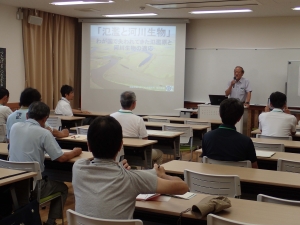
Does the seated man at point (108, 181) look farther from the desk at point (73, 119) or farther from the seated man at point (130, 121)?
the desk at point (73, 119)

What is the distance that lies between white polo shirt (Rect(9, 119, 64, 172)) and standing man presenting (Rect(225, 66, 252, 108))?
5.84 metres

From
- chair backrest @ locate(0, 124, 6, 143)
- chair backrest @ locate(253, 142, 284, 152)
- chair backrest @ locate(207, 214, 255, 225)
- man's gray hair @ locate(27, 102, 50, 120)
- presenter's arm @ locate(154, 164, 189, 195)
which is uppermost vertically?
man's gray hair @ locate(27, 102, 50, 120)

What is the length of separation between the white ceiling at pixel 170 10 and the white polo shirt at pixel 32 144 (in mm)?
4502

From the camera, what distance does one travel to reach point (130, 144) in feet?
15.4

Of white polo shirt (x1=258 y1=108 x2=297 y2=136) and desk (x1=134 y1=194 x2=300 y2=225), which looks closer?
desk (x1=134 y1=194 x2=300 y2=225)

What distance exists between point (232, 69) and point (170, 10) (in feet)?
6.66

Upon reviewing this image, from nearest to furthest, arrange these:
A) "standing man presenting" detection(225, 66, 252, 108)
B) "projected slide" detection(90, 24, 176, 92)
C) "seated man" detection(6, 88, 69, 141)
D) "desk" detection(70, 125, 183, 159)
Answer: "seated man" detection(6, 88, 69, 141) < "desk" detection(70, 125, 183, 159) < "standing man presenting" detection(225, 66, 252, 108) < "projected slide" detection(90, 24, 176, 92)

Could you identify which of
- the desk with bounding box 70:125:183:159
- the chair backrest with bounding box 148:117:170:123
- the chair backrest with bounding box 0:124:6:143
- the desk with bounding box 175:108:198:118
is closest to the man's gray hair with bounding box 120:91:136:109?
the desk with bounding box 70:125:183:159

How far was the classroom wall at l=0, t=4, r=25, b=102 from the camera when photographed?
334 inches

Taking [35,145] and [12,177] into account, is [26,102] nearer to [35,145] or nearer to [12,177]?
[35,145]

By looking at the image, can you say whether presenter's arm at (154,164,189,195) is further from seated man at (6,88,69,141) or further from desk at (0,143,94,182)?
seated man at (6,88,69,141)

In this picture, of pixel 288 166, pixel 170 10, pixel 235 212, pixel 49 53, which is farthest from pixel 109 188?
pixel 49 53

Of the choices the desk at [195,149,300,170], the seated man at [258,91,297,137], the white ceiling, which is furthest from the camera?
the white ceiling

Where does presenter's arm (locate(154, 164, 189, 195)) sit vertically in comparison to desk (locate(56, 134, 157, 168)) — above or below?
above
